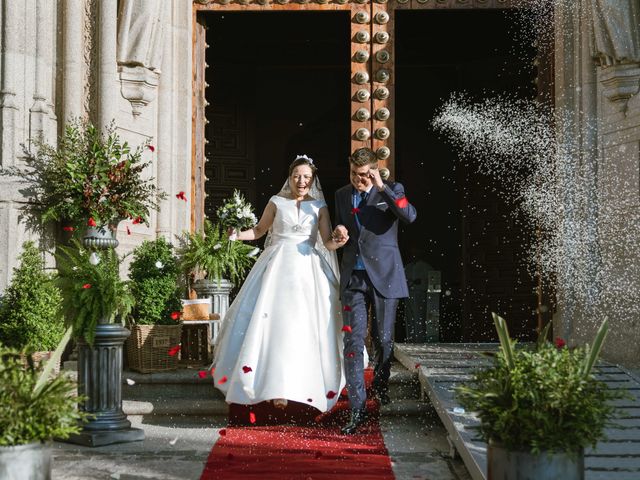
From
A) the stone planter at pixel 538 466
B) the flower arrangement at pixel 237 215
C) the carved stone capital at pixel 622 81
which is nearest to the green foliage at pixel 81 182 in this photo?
the flower arrangement at pixel 237 215

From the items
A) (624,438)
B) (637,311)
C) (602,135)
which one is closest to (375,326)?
(624,438)

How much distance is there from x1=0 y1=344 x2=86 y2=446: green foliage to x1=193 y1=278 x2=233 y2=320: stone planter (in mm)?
4483

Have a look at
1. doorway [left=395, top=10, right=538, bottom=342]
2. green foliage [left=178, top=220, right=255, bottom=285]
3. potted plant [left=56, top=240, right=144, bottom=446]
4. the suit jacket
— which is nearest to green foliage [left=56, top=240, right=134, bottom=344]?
potted plant [left=56, top=240, right=144, bottom=446]

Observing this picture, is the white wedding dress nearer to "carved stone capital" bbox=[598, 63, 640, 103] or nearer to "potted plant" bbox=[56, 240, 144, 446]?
"potted plant" bbox=[56, 240, 144, 446]

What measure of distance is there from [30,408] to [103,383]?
238 cm

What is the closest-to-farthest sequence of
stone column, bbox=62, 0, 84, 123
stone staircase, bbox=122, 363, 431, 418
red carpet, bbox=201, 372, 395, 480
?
red carpet, bbox=201, 372, 395, 480 → stone staircase, bbox=122, 363, 431, 418 → stone column, bbox=62, 0, 84, 123

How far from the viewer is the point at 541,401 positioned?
3.79 meters

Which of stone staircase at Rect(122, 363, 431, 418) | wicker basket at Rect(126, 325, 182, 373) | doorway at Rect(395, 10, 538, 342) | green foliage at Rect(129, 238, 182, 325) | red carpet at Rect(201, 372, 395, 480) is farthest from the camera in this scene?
doorway at Rect(395, 10, 538, 342)

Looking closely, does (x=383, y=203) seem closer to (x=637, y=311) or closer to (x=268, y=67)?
(x=637, y=311)

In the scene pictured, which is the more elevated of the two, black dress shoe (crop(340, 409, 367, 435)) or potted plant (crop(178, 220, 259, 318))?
potted plant (crop(178, 220, 259, 318))

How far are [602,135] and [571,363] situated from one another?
15.0ft

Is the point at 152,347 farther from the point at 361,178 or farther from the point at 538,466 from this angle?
the point at 538,466

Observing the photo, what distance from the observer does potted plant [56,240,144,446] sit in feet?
19.9

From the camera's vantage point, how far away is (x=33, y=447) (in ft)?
12.0
